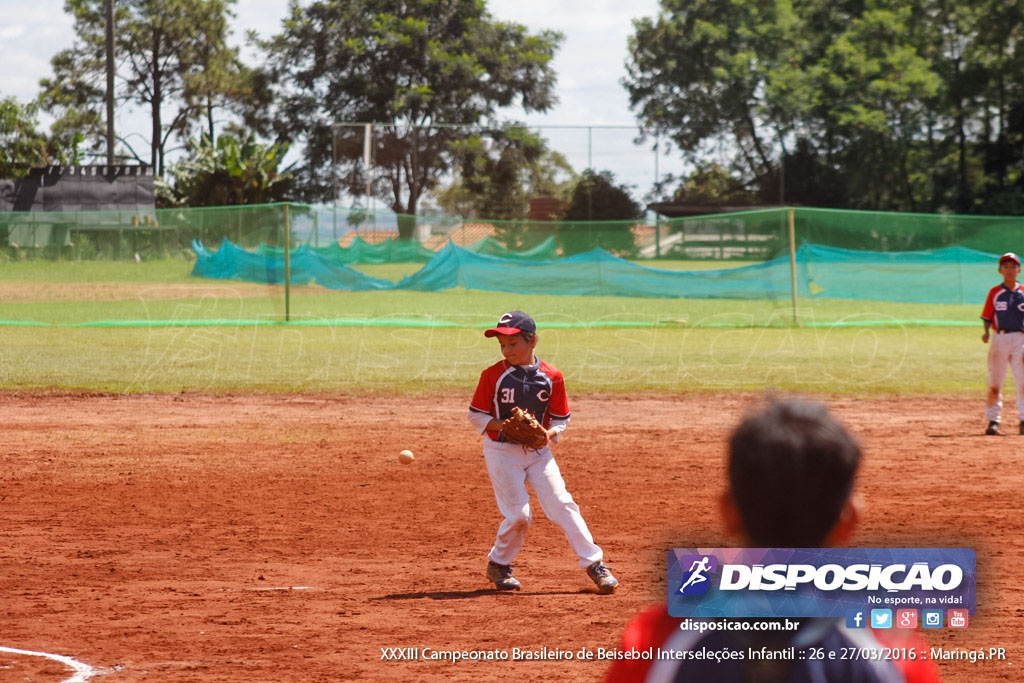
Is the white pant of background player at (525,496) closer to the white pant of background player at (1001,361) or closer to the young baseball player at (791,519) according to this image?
the young baseball player at (791,519)

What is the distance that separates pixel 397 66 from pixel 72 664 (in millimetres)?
51050

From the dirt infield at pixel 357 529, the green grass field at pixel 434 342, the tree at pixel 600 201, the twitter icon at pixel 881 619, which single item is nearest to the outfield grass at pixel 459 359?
the green grass field at pixel 434 342

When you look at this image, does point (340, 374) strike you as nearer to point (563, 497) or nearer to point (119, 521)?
point (119, 521)

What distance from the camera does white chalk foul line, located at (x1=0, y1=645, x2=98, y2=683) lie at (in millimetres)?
5211

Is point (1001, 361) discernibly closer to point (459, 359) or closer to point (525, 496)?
point (525, 496)

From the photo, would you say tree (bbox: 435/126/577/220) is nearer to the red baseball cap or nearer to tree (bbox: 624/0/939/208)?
tree (bbox: 624/0/939/208)

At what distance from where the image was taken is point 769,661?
1815mm

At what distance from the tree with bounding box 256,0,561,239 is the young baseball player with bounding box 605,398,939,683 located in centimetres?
5032

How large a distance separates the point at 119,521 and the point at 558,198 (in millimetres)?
36490

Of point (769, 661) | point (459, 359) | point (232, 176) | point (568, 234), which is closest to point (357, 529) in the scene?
point (769, 661)

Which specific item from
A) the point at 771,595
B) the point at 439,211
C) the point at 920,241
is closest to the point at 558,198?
the point at 439,211

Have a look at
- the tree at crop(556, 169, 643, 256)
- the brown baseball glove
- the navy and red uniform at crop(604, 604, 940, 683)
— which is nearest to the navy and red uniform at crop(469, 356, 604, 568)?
the brown baseball glove

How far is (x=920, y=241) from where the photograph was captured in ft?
95.6

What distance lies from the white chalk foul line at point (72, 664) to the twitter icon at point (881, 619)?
399cm
